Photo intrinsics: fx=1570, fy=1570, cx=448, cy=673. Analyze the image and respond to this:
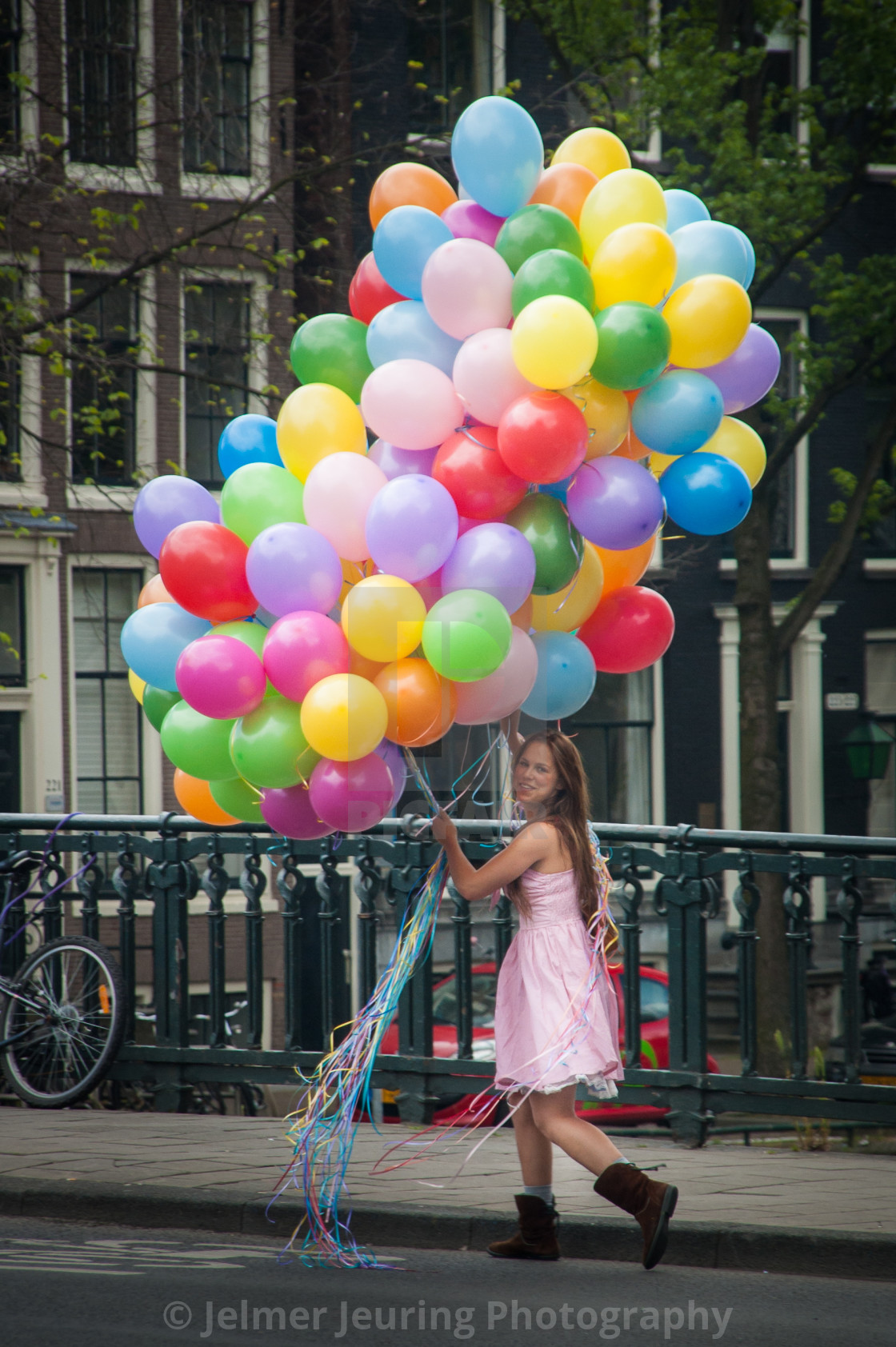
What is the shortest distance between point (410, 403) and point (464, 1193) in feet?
9.65

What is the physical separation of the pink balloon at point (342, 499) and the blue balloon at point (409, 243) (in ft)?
1.96

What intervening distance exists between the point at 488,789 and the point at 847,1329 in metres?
2.35

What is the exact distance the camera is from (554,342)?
4211 mm

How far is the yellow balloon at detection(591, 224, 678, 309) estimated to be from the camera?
4.38 metres

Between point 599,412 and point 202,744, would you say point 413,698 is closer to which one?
point 202,744

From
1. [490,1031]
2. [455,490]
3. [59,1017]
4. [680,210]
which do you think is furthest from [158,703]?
[490,1031]

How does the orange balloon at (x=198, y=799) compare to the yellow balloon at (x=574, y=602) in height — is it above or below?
below

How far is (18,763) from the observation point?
1797cm

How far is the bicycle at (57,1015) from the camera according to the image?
24.9ft

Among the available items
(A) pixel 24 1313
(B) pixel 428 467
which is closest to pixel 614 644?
(B) pixel 428 467

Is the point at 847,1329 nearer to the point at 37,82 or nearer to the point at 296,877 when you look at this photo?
the point at 296,877

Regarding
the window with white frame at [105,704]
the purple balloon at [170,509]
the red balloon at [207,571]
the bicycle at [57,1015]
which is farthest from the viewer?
the window with white frame at [105,704]

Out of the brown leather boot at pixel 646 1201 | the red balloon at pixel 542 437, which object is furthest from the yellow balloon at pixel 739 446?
the brown leather boot at pixel 646 1201

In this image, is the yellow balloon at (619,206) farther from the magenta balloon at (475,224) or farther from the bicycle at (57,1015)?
the bicycle at (57,1015)
